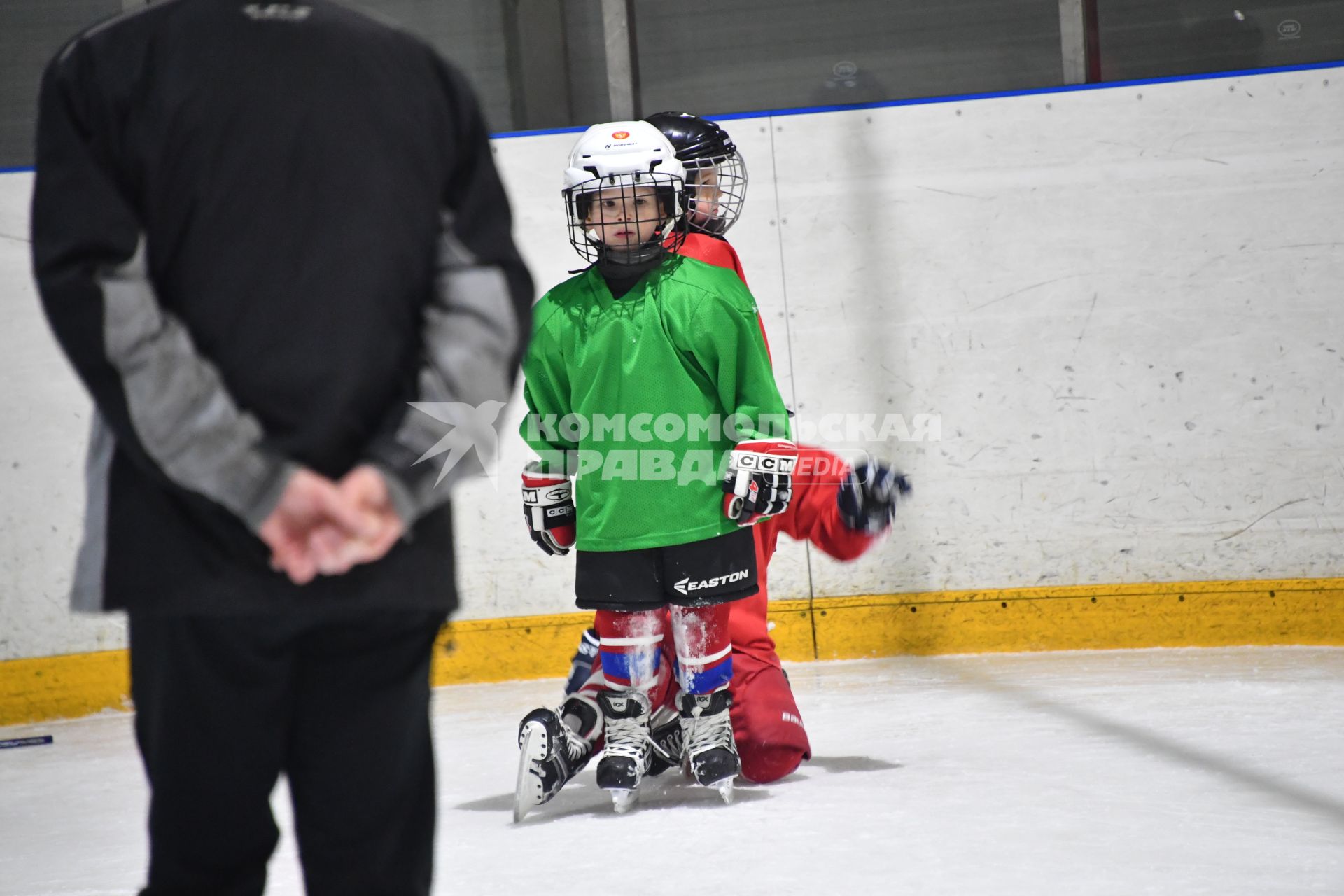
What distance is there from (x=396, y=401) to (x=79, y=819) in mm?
1978

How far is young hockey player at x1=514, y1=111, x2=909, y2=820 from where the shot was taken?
8.03 feet

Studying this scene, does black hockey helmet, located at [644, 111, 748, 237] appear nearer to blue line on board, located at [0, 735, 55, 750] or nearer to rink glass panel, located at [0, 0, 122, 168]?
blue line on board, located at [0, 735, 55, 750]

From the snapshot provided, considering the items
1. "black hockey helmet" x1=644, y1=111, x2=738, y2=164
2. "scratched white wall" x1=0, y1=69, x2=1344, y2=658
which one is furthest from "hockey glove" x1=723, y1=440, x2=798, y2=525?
"scratched white wall" x1=0, y1=69, x2=1344, y2=658

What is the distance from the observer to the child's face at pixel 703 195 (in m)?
2.75

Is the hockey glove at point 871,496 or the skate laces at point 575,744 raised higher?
the hockey glove at point 871,496

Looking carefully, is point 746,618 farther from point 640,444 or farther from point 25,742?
point 25,742

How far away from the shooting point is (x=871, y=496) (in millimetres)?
2545

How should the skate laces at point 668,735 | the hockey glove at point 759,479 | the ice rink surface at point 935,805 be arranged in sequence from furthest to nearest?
the skate laces at point 668,735
the hockey glove at point 759,479
the ice rink surface at point 935,805

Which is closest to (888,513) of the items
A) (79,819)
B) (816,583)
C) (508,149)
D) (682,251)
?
(682,251)

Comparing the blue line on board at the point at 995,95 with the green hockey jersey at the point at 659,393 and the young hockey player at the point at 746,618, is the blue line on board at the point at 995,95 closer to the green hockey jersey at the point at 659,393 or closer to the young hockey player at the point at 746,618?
the young hockey player at the point at 746,618

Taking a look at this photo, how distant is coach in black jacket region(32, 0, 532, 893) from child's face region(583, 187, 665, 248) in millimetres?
1366

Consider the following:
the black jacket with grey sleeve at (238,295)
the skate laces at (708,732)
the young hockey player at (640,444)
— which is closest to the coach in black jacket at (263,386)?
the black jacket with grey sleeve at (238,295)

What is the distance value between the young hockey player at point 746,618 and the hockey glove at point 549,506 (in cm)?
28

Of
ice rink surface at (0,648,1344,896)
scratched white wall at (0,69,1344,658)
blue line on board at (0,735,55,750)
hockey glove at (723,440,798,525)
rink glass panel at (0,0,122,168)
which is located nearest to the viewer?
ice rink surface at (0,648,1344,896)
